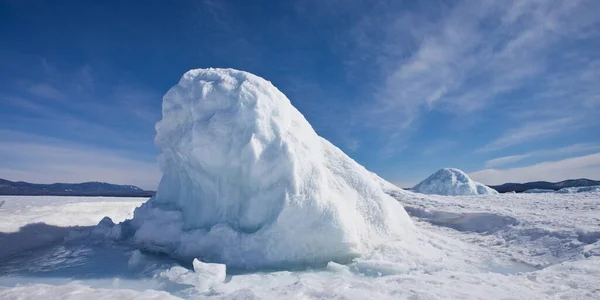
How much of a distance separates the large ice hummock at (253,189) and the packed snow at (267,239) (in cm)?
3

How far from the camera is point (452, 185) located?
3312cm

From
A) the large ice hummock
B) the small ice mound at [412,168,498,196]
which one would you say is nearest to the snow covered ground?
the large ice hummock

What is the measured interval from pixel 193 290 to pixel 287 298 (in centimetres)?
166

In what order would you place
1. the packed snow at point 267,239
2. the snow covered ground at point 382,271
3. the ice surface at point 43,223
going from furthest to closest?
1. the ice surface at point 43,223
2. the packed snow at point 267,239
3. the snow covered ground at point 382,271

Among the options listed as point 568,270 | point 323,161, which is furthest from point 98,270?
point 568,270

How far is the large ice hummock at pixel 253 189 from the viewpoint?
650cm

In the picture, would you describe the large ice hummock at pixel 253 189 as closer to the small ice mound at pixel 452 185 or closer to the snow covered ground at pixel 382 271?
the snow covered ground at pixel 382 271

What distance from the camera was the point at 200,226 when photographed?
294 inches

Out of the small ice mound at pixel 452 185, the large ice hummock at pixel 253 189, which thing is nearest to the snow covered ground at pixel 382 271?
the large ice hummock at pixel 253 189

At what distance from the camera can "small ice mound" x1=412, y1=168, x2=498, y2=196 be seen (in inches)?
1276

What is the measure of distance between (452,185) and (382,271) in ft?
101

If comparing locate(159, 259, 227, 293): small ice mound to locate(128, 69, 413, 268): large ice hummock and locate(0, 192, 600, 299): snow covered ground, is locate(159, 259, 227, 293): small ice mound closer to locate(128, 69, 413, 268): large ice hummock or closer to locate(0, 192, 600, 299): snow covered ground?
locate(0, 192, 600, 299): snow covered ground

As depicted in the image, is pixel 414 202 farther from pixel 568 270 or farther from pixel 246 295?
pixel 246 295

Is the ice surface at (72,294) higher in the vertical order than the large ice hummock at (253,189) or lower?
lower
